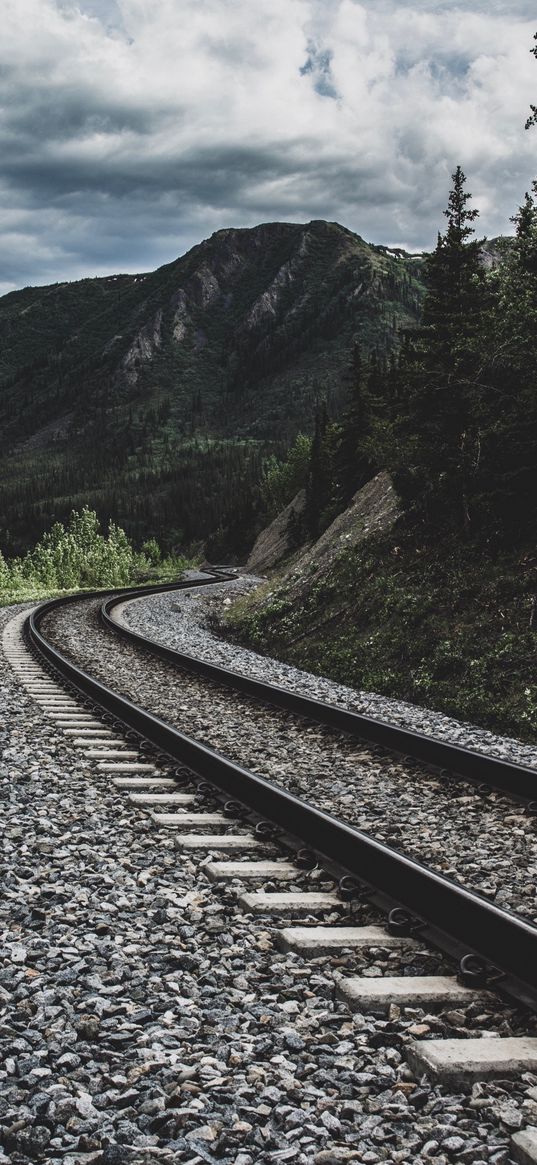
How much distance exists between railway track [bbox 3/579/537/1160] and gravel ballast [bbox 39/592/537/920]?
0.61 meters

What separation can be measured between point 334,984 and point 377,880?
1.15 metres

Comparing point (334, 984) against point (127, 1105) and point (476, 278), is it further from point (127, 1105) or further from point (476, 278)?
point (476, 278)

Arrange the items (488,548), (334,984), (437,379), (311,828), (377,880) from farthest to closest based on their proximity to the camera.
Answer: (437,379) → (488,548) → (311,828) → (377,880) → (334,984)

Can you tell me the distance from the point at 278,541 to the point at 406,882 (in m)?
73.6

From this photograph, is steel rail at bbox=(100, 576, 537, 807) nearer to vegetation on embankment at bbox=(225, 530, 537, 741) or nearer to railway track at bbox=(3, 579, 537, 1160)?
railway track at bbox=(3, 579, 537, 1160)

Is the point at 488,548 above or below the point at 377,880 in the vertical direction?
above

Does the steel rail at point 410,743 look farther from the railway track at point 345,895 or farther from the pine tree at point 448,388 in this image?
the pine tree at point 448,388

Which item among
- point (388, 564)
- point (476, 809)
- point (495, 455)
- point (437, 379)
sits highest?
point (437, 379)

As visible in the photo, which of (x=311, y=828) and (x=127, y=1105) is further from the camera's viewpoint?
(x=311, y=828)

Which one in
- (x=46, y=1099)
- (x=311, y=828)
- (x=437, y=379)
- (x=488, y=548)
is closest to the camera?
(x=46, y=1099)

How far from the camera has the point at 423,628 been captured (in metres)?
15.7

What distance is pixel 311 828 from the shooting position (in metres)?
5.98

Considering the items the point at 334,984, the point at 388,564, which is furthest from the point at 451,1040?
the point at 388,564

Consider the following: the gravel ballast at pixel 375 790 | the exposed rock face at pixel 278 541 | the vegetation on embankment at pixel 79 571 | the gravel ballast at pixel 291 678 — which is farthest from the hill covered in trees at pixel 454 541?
the exposed rock face at pixel 278 541
